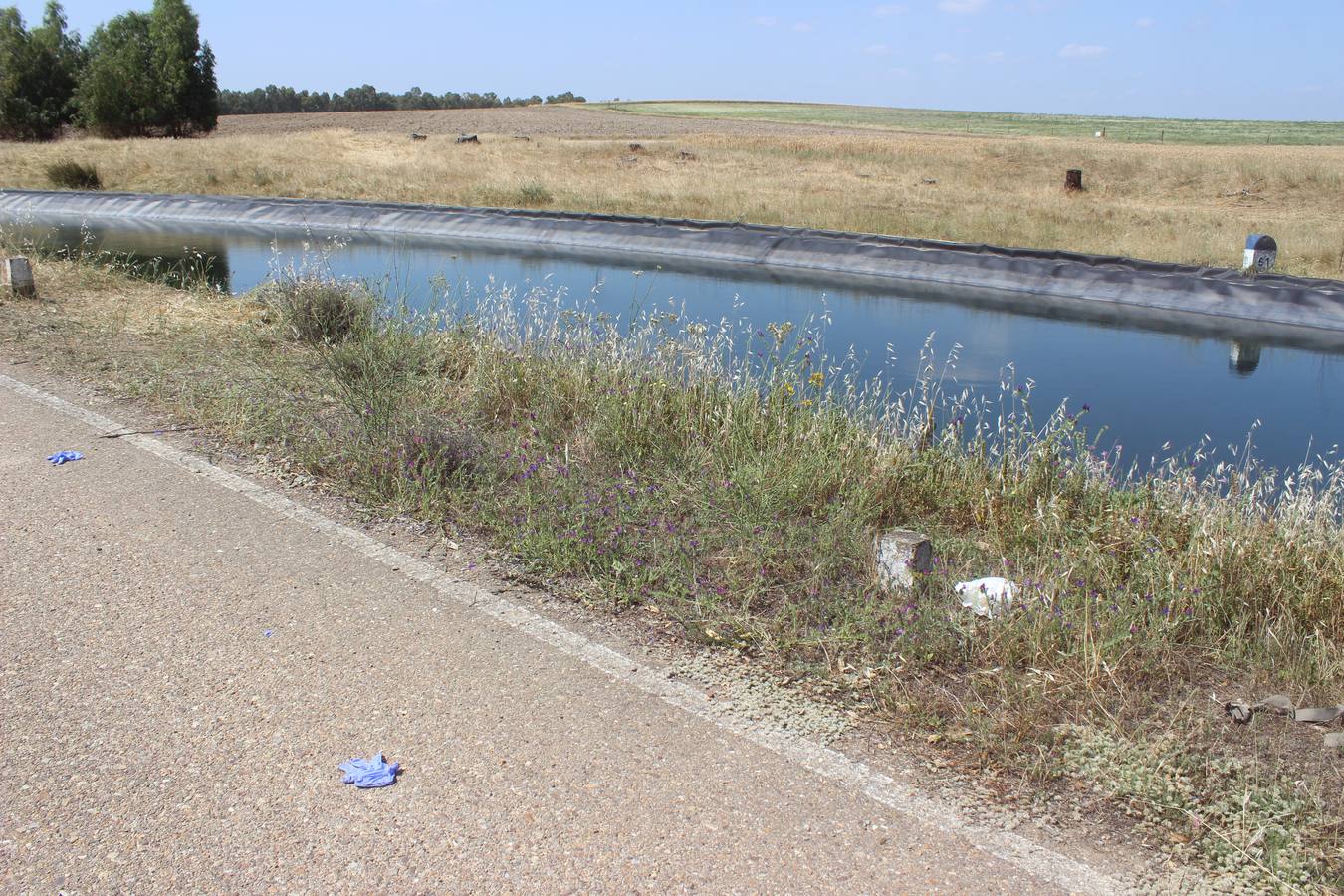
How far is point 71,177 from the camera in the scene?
33.8 meters

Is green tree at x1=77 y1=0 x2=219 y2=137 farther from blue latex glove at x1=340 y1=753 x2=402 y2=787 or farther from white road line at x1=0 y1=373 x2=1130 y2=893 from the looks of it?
blue latex glove at x1=340 y1=753 x2=402 y2=787

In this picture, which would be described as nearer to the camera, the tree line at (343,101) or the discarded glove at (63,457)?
the discarded glove at (63,457)

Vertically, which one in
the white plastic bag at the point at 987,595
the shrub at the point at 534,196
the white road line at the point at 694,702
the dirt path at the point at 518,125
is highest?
the dirt path at the point at 518,125

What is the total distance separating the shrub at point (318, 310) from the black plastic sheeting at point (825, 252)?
21.2 feet

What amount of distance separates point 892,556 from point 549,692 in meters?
1.60

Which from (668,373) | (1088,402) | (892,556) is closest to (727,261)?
(1088,402)

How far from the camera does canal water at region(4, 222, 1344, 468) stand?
10.6 m

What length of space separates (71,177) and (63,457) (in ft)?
105

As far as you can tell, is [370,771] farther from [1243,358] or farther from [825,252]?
[825,252]

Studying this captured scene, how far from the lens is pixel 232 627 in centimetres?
442

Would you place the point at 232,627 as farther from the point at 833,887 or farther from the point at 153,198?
the point at 153,198

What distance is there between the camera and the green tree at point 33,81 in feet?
179

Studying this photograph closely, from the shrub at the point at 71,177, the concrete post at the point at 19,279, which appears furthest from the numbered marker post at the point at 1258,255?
the shrub at the point at 71,177

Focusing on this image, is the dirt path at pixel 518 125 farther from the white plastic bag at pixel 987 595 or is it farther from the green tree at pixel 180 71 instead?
the white plastic bag at pixel 987 595
